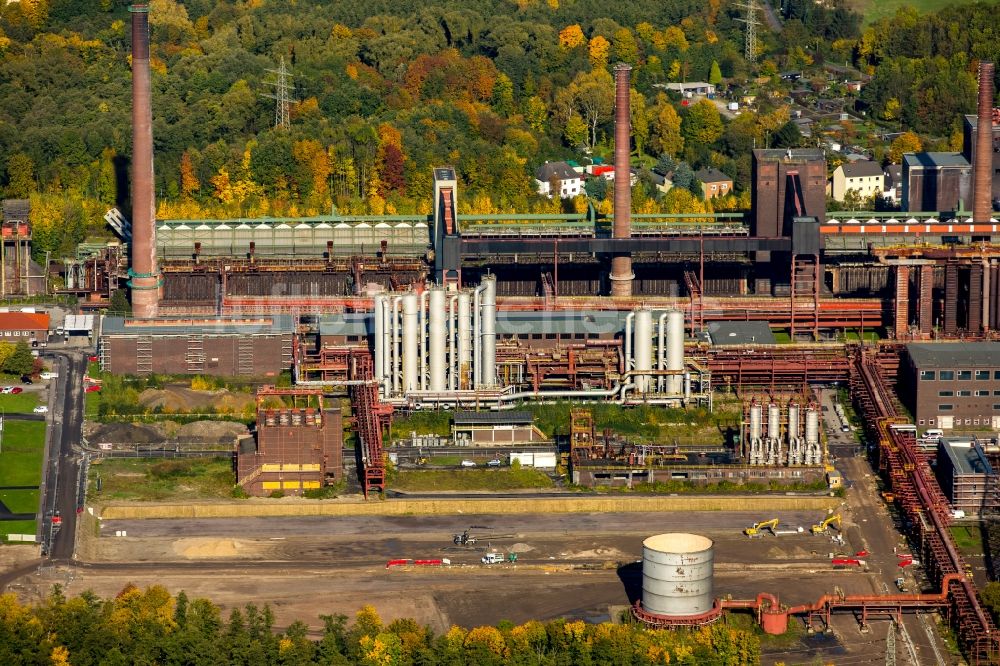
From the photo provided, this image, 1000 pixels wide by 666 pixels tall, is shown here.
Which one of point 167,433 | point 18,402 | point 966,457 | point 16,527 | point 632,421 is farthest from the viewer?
point 18,402

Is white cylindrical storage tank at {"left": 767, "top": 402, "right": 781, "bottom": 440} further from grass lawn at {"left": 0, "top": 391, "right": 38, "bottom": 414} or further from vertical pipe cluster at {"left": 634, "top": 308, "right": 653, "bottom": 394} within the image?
grass lawn at {"left": 0, "top": 391, "right": 38, "bottom": 414}

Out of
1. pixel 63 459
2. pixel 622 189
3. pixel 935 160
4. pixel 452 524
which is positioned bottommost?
pixel 452 524

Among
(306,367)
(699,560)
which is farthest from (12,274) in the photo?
(699,560)

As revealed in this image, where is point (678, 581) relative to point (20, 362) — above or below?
below

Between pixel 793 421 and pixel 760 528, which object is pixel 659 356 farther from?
pixel 760 528

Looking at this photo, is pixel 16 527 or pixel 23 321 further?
pixel 23 321

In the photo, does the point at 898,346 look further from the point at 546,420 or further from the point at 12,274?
the point at 12,274

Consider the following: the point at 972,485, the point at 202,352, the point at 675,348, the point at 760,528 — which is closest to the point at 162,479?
the point at 202,352
